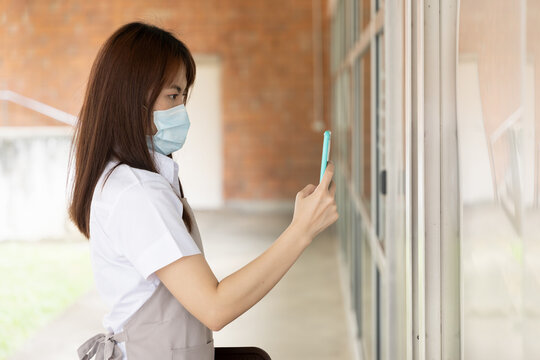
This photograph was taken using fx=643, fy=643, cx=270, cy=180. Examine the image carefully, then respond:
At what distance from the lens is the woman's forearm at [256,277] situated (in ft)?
3.33

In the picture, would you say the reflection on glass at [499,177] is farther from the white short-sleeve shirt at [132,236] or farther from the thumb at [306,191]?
the white short-sleeve shirt at [132,236]

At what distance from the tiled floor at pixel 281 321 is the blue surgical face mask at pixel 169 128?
218 cm

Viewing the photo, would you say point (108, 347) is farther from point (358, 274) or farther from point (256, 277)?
point (358, 274)

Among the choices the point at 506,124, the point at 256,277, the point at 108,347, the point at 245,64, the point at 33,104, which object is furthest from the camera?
the point at 245,64

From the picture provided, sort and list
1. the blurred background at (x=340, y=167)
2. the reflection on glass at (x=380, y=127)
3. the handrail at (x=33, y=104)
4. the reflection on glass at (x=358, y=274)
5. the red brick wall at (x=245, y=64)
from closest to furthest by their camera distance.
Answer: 1. the blurred background at (x=340, y=167)
2. the reflection on glass at (x=380, y=127)
3. the reflection on glass at (x=358, y=274)
4. the handrail at (x=33, y=104)
5. the red brick wall at (x=245, y=64)

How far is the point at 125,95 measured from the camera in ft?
3.66

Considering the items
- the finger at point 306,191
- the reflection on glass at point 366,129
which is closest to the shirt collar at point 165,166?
the finger at point 306,191

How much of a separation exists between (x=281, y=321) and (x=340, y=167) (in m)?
2.05

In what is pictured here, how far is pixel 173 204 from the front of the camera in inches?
42.3

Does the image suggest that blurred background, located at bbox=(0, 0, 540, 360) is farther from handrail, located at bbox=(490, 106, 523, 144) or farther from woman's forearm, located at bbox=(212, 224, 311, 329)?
woman's forearm, located at bbox=(212, 224, 311, 329)

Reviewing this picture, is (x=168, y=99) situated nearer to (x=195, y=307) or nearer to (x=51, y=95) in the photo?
(x=195, y=307)

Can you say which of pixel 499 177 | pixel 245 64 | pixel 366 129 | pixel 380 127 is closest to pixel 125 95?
pixel 499 177

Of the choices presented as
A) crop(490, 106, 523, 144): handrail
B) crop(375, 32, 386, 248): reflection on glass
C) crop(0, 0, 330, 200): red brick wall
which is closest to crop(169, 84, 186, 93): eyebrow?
crop(490, 106, 523, 144): handrail

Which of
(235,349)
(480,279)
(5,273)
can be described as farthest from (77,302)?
(480,279)
